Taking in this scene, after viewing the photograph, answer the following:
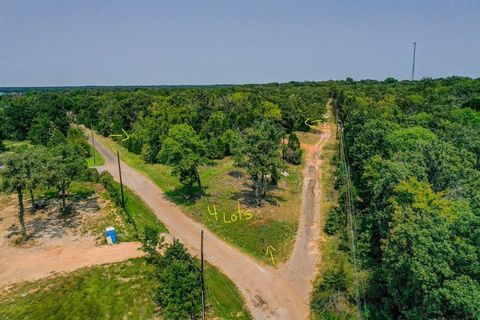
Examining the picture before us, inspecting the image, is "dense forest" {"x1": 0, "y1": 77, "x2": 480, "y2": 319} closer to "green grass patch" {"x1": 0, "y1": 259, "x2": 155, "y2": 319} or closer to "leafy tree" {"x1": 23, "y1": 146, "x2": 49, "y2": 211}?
"leafy tree" {"x1": 23, "y1": 146, "x2": 49, "y2": 211}

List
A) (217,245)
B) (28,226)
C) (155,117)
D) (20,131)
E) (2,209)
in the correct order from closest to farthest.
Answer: (217,245) < (28,226) < (2,209) < (155,117) < (20,131)

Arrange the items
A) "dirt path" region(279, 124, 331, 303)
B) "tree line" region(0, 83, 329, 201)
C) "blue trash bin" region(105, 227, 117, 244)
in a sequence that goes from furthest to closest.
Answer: "tree line" region(0, 83, 329, 201) < "blue trash bin" region(105, 227, 117, 244) < "dirt path" region(279, 124, 331, 303)

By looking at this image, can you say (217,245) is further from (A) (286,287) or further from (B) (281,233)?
(A) (286,287)

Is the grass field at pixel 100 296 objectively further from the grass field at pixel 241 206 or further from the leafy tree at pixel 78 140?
the leafy tree at pixel 78 140

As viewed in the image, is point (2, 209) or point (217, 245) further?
point (2, 209)

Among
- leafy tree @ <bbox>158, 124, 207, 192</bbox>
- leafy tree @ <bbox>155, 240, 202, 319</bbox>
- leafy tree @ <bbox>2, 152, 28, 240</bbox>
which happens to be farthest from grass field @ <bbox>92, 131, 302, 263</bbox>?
leafy tree @ <bbox>2, 152, 28, 240</bbox>

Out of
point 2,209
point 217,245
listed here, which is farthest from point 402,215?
point 2,209
